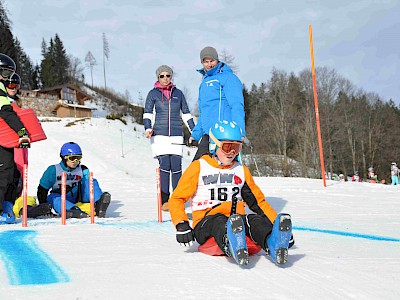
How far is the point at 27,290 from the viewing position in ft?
6.63

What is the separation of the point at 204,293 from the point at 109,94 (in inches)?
2563

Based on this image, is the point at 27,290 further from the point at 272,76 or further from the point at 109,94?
the point at 109,94

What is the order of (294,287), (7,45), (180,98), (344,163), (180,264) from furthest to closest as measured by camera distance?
(7,45)
(344,163)
(180,98)
(180,264)
(294,287)

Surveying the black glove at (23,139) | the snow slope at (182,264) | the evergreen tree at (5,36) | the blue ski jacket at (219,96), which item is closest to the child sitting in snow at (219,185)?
the snow slope at (182,264)

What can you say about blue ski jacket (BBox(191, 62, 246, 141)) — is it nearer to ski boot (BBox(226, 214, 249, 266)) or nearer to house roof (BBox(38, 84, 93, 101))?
ski boot (BBox(226, 214, 249, 266))

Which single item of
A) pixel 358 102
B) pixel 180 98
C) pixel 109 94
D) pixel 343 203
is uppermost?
pixel 109 94

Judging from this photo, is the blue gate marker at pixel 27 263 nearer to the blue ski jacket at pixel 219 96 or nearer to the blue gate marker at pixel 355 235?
the blue ski jacket at pixel 219 96

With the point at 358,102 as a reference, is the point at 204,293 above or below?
below

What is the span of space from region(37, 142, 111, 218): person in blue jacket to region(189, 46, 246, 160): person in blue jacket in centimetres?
195

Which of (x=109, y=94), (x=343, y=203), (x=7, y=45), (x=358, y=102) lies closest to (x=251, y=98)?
(x=358, y=102)

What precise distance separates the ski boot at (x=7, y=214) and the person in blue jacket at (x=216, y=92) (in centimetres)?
252

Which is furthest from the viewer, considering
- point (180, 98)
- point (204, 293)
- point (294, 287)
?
point (180, 98)

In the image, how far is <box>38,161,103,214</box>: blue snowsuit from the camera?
5.91 metres

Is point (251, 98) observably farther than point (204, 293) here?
Yes
